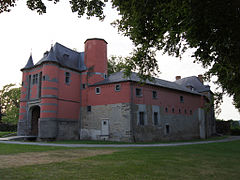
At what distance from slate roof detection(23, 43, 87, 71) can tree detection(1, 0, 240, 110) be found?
17540mm

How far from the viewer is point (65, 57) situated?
29.9 meters

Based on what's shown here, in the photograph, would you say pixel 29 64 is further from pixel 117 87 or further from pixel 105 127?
pixel 105 127

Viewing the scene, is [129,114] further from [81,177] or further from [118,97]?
[81,177]

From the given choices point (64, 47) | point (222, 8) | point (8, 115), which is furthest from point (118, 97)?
point (8, 115)

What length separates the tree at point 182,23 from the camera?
825cm

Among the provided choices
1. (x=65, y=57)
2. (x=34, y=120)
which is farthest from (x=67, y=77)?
(x=34, y=120)

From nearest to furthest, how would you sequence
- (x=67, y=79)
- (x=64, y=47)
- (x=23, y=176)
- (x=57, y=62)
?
(x=23, y=176) → (x=57, y=62) → (x=67, y=79) → (x=64, y=47)

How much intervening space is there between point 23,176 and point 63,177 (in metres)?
1.16

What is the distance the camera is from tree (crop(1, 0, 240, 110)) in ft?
27.1

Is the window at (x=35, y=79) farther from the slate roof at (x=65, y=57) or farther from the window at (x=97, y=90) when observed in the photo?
the window at (x=97, y=90)

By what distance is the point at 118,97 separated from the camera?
85.3 feet

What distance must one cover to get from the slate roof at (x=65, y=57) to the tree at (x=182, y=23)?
1754 cm

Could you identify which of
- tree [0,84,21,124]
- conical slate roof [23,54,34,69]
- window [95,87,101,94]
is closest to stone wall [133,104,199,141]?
window [95,87,101,94]

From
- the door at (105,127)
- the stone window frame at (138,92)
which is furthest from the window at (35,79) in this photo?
the stone window frame at (138,92)
